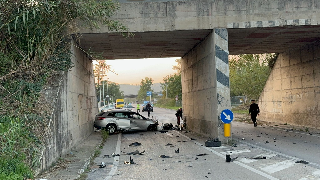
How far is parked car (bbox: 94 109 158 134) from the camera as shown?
61.5 feet

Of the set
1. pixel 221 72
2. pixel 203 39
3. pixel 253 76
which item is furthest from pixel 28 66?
pixel 253 76

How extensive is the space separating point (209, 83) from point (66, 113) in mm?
6442

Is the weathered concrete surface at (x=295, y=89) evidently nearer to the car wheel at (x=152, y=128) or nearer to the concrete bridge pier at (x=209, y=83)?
the concrete bridge pier at (x=209, y=83)

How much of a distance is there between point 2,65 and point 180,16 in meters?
7.03

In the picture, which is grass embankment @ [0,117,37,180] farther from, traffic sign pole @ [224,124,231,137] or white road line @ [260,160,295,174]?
traffic sign pole @ [224,124,231,137]

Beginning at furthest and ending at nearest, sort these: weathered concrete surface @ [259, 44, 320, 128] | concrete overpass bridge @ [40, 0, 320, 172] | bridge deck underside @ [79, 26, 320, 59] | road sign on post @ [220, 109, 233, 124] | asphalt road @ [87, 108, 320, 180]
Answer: weathered concrete surface @ [259, 44, 320, 128], bridge deck underside @ [79, 26, 320, 59], concrete overpass bridge @ [40, 0, 320, 172], road sign on post @ [220, 109, 233, 124], asphalt road @ [87, 108, 320, 180]

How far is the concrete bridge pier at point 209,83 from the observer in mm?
13133

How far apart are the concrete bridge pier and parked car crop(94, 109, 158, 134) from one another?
2.98m

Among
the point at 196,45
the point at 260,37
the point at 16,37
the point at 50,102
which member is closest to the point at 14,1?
the point at 16,37

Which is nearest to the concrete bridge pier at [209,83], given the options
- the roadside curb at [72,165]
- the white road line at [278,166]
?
the white road line at [278,166]

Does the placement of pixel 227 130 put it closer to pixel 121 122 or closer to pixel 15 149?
pixel 15 149

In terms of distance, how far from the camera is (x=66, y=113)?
11008 mm

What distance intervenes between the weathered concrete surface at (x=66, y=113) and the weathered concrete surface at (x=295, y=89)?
41.2 ft

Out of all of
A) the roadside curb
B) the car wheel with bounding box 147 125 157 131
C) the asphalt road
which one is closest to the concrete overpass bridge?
the roadside curb
